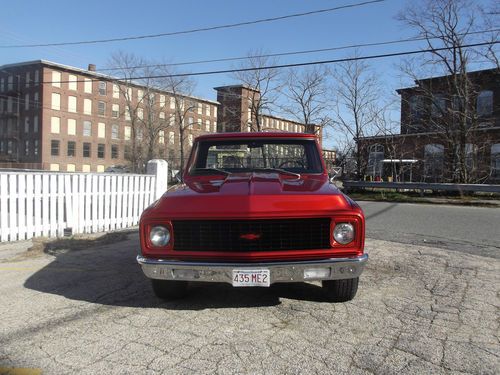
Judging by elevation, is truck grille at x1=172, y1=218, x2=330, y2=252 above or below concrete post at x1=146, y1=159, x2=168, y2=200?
below

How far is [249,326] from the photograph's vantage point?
3830 millimetres

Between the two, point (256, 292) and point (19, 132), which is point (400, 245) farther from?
point (19, 132)

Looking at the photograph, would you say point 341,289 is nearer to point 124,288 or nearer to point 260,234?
point 260,234

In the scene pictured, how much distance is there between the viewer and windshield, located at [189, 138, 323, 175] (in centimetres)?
546

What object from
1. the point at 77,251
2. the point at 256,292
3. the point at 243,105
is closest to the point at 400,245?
the point at 256,292

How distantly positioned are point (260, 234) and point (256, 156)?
2.04 meters

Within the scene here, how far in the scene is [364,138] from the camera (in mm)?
28969

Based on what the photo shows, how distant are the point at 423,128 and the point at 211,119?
58900mm

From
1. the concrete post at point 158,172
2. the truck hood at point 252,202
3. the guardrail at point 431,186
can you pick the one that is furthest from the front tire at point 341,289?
the guardrail at point 431,186

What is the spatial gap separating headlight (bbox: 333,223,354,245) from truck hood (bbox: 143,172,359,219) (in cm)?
14

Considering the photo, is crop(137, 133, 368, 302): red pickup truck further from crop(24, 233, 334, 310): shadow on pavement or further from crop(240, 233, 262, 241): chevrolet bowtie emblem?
crop(24, 233, 334, 310): shadow on pavement

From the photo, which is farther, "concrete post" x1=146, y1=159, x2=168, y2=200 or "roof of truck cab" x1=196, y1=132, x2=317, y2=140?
"concrete post" x1=146, y1=159, x2=168, y2=200

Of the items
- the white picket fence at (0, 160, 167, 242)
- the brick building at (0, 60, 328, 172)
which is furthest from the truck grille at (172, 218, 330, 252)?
the brick building at (0, 60, 328, 172)

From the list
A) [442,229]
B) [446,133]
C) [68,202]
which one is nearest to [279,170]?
[68,202]
